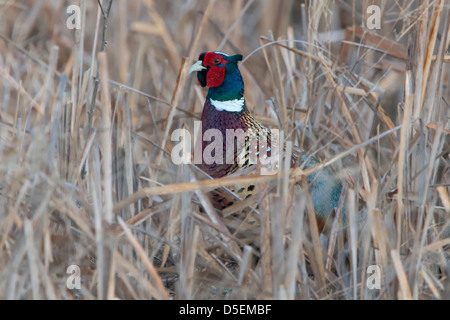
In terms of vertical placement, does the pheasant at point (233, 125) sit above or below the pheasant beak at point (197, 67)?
below

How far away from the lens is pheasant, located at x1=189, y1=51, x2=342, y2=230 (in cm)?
263

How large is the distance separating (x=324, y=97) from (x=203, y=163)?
26.8 inches

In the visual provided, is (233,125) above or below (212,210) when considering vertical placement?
above

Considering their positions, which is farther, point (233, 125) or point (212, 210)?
point (233, 125)

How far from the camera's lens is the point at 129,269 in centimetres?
185

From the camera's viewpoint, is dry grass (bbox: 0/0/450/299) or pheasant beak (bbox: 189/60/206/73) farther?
pheasant beak (bbox: 189/60/206/73)

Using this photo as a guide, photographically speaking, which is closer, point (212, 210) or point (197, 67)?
point (212, 210)

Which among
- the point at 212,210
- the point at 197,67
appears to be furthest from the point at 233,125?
the point at 212,210

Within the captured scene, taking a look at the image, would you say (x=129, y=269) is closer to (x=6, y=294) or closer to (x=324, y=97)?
(x=6, y=294)

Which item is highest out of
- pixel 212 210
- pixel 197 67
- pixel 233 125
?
pixel 197 67

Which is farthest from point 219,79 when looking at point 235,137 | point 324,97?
point 324,97

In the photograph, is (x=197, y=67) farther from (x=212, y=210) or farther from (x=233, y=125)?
(x=212, y=210)

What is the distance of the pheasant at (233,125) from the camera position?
2629mm

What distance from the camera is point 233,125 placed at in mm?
2682
